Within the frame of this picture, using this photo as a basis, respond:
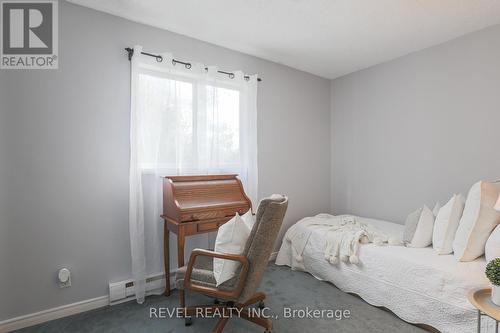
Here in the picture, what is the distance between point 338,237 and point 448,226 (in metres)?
0.95

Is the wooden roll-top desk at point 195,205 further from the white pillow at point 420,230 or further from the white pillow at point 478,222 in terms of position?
the white pillow at point 478,222

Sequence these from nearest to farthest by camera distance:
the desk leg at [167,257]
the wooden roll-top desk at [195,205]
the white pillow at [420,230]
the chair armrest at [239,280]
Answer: the chair armrest at [239,280]
the wooden roll-top desk at [195,205]
the white pillow at [420,230]
the desk leg at [167,257]

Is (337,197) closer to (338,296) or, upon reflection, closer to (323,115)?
(323,115)

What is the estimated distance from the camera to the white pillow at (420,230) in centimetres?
241

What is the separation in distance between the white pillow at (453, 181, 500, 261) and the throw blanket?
57 centimetres

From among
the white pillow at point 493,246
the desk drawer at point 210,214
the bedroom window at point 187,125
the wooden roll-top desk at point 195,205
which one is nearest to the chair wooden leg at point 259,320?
the wooden roll-top desk at point 195,205

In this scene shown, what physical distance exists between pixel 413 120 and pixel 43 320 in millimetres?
4149

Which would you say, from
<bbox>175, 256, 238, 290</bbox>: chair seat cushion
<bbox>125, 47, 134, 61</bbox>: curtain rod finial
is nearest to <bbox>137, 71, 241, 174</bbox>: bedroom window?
<bbox>125, 47, 134, 61</bbox>: curtain rod finial

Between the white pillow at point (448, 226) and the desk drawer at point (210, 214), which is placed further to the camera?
the desk drawer at point (210, 214)

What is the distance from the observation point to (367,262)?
8.13ft

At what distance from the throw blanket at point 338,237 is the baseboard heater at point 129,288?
1510 millimetres

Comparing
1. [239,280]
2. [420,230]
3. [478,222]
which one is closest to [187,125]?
[239,280]

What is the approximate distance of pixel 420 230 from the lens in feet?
7.99

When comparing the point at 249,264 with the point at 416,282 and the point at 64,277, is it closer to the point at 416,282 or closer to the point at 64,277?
the point at 416,282
